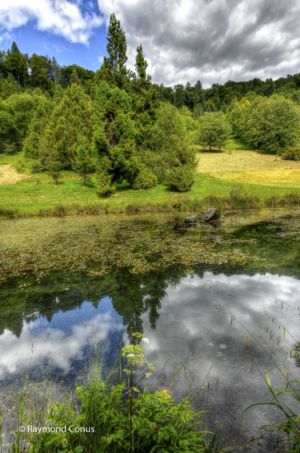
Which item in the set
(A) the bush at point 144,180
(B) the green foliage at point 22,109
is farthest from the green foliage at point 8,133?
Result: (A) the bush at point 144,180

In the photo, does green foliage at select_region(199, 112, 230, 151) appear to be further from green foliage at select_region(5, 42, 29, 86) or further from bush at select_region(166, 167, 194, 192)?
green foliage at select_region(5, 42, 29, 86)

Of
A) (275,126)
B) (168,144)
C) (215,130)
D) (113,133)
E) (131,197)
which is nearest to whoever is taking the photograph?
(131,197)

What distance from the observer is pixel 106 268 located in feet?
41.6

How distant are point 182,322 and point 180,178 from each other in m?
21.6

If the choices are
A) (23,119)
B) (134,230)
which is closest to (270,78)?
(23,119)

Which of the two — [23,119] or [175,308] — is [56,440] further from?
[23,119]

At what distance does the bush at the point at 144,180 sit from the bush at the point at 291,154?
34762 millimetres

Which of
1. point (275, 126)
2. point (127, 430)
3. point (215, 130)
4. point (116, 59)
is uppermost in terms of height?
point (116, 59)

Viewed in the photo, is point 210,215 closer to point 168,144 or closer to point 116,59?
point 168,144

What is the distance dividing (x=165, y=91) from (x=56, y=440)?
149m

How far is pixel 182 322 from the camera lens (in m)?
7.99

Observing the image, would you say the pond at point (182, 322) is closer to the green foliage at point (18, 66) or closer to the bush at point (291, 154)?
the bush at point (291, 154)

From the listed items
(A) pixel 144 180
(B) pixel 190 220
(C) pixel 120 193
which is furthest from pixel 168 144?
(B) pixel 190 220

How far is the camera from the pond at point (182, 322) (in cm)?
537
